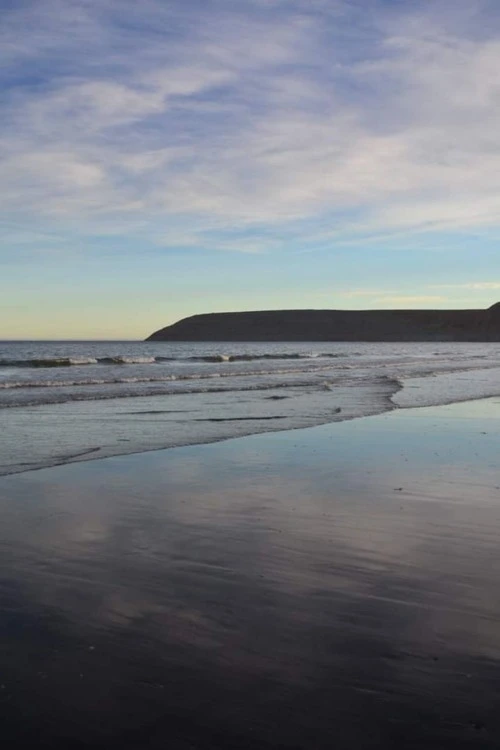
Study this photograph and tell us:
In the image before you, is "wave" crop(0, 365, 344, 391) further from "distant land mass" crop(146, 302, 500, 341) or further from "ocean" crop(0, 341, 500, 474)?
"distant land mass" crop(146, 302, 500, 341)

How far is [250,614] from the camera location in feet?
13.4

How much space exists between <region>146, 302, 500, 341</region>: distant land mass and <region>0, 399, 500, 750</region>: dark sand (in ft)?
545

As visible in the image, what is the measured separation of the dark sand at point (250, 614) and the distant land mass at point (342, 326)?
545ft

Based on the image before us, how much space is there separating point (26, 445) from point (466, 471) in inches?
239

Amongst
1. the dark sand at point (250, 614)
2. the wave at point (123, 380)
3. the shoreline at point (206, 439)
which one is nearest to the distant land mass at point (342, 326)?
the wave at point (123, 380)

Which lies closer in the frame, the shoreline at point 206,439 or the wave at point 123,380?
the shoreline at point 206,439

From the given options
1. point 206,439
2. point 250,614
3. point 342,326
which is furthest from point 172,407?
point 342,326

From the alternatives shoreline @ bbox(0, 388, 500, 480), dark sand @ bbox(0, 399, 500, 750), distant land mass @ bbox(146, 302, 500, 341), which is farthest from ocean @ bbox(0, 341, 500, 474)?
distant land mass @ bbox(146, 302, 500, 341)

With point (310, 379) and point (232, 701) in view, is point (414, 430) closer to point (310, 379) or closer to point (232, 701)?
point (232, 701)

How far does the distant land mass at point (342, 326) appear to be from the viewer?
17038cm

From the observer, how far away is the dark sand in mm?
2990

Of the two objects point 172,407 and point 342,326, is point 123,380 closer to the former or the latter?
point 172,407

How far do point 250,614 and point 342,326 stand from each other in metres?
179

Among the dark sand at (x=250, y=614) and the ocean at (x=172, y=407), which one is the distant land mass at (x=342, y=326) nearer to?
the ocean at (x=172, y=407)
